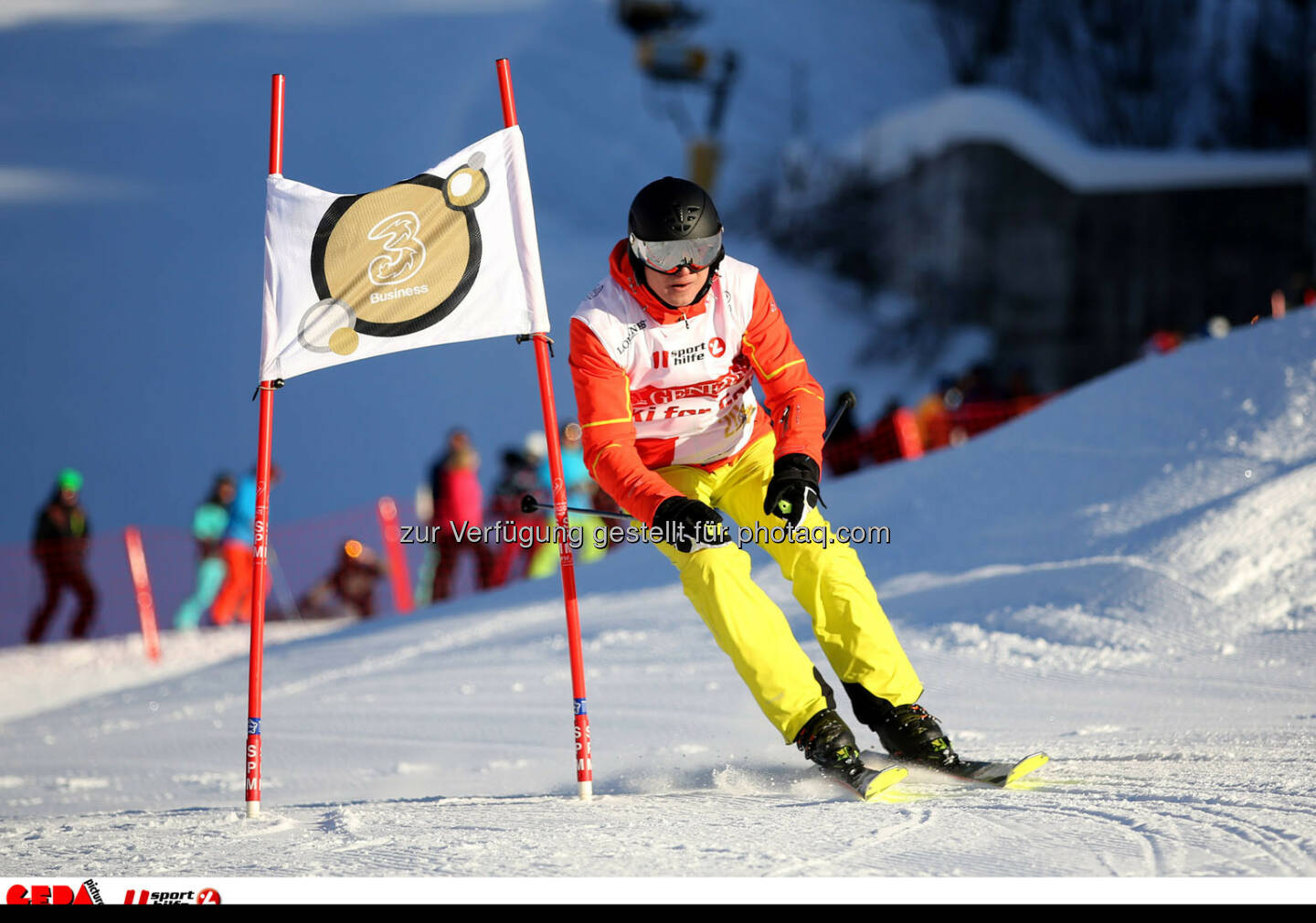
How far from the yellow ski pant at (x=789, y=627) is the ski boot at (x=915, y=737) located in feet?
0.16

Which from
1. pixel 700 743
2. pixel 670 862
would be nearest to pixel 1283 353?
pixel 700 743

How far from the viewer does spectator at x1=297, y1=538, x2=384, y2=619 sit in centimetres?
1142

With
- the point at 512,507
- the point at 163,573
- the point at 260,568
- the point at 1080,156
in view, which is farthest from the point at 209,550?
the point at 1080,156

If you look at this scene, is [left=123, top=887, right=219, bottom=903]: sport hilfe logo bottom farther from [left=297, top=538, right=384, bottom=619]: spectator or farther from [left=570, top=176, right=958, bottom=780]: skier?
[left=297, top=538, right=384, bottom=619]: spectator

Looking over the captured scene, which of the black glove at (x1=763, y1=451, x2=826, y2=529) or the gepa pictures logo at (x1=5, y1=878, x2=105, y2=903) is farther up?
the black glove at (x1=763, y1=451, x2=826, y2=529)

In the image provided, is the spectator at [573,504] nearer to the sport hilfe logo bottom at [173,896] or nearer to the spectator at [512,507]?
the spectator at [512,507]

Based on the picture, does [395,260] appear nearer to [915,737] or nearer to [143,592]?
[915,737]

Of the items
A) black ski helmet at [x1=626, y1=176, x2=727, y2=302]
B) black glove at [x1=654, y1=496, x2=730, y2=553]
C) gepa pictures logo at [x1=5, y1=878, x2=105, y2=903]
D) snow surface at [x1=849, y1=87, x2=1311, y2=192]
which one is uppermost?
snow surface at [x1=849, y1=87, x2=1311, y2=192]

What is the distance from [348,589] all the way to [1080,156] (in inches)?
387

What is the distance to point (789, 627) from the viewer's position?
4004 mm

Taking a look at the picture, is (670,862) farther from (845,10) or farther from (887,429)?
(845,10)

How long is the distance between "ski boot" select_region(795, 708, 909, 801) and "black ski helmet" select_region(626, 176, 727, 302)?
4.36 ft

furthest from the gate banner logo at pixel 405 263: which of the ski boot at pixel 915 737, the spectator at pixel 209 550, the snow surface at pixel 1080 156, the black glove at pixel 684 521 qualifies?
the snow surface at pixel 1080 156

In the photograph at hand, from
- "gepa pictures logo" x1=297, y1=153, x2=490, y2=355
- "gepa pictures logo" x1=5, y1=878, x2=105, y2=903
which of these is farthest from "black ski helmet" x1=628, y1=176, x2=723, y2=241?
"gepa pictures logo" x1=5, y1=878, x2=105, y2=903
